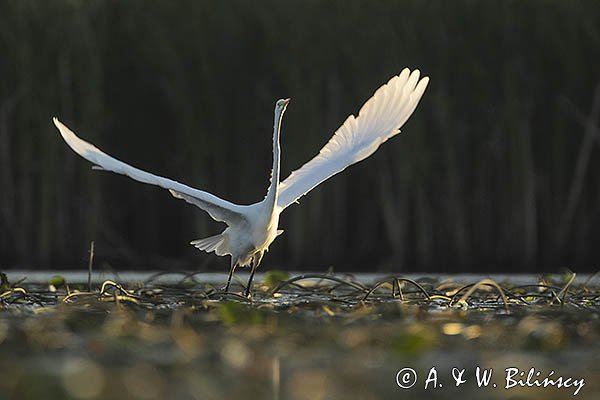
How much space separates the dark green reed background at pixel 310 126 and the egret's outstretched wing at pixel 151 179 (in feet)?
11.6

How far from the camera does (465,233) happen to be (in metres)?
10.6

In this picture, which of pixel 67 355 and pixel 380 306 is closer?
pixel 67 355

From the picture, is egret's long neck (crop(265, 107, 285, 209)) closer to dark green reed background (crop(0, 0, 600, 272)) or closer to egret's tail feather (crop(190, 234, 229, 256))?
egret's tail feather (crop(190, 234, 229, 256))

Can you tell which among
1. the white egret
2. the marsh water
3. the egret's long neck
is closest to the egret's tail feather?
the white egret

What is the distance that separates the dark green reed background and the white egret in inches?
115

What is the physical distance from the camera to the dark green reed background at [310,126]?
34.9ft

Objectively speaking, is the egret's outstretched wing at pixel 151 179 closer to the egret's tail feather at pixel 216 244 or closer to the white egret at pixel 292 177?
the white egret at pixel 292 177

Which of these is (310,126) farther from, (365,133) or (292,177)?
(365,133)

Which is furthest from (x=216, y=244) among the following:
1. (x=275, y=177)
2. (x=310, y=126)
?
(x=310, y=126)

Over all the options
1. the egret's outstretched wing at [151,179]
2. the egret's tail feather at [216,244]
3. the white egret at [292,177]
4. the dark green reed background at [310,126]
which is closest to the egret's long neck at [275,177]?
the white egret at [292,177]

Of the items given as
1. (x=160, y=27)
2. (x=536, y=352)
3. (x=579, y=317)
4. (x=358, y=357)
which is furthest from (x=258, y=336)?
(x=160, y=27)

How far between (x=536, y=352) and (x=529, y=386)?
2.05 ft

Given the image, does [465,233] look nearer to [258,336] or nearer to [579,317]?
[579,317]

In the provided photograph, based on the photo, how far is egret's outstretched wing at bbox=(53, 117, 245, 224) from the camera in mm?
6074
